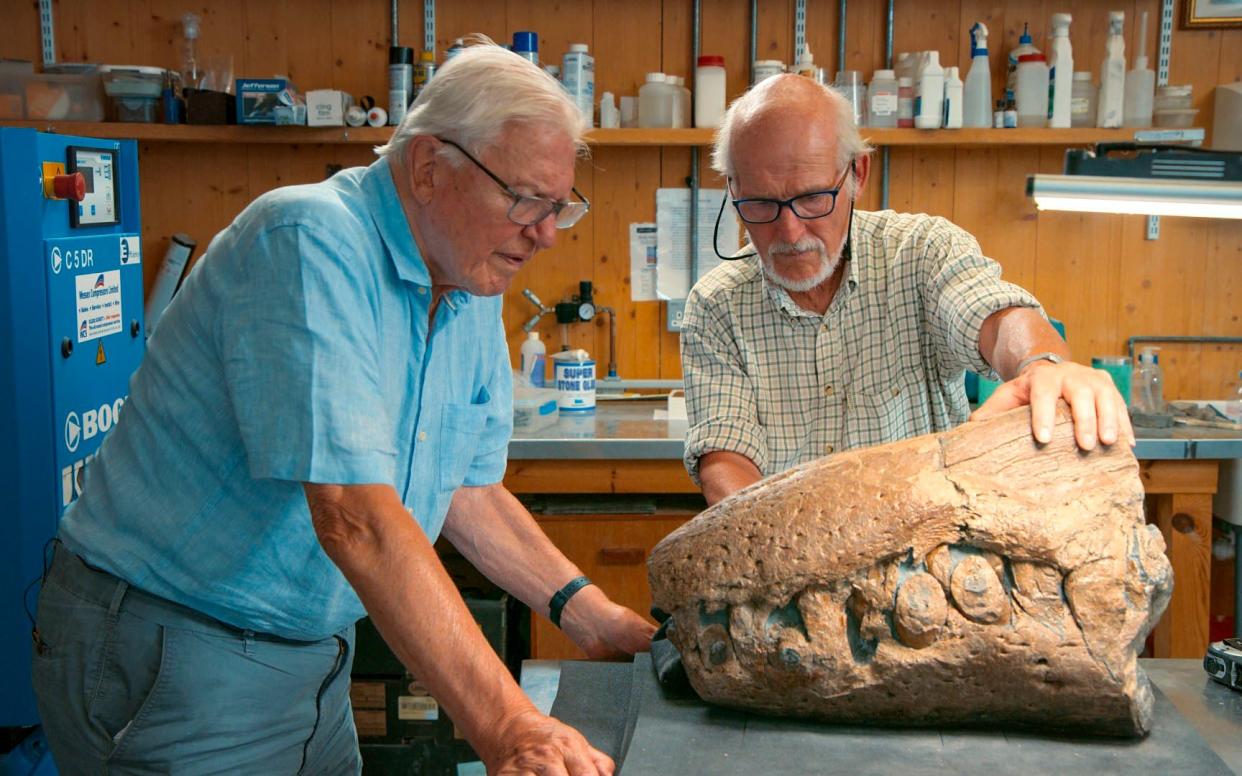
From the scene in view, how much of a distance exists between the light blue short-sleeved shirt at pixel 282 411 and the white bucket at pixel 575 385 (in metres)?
1.81

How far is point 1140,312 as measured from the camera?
3758 millimetres

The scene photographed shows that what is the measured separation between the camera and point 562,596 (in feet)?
5.70

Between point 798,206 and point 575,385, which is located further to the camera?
point 575,385

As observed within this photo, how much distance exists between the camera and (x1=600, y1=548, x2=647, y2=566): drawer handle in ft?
10.2

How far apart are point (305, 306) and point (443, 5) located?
269cm

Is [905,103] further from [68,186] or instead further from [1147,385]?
[68,186]

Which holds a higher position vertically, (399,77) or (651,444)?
(399,77)

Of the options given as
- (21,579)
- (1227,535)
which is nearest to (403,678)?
(21,579)

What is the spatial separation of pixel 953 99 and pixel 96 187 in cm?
234

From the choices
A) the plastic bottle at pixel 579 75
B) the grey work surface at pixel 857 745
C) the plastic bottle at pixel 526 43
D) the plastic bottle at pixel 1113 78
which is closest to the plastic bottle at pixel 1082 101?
the plastic bottle at pixel 1113 78

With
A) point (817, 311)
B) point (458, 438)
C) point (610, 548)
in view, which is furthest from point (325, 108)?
point (458, 438)

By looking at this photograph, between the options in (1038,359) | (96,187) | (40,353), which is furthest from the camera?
(96,187)

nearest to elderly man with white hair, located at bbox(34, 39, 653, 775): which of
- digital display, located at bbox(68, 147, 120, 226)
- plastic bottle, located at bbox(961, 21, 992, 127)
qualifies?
digital display, located at bbox(68, 147, 120, 226)

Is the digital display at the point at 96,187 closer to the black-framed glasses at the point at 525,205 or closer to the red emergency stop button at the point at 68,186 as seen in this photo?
the red emergency stop button at the point at 68,186
